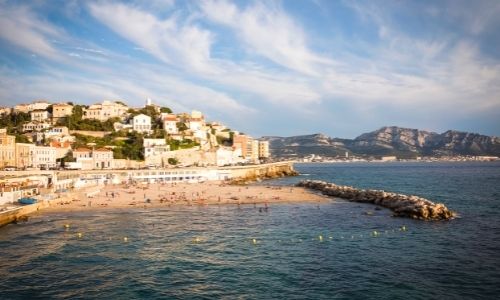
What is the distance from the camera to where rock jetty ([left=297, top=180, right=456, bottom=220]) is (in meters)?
40.3

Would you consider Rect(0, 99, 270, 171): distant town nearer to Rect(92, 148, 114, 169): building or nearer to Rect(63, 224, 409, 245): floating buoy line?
Rect(92, 148, 114, 169): building

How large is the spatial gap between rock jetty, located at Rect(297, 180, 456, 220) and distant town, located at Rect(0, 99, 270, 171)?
5058cm

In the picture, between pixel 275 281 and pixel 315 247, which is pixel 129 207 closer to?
pixel 315 247

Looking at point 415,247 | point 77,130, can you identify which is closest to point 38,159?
point 77,130

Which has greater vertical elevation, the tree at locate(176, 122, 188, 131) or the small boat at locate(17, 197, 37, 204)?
the tree at locate(176, 122, 188, 131)

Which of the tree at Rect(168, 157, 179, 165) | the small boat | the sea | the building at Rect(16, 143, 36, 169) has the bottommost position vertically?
the sea

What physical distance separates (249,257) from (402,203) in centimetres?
2548

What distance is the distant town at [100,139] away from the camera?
280 feet

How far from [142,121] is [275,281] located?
9923 cm

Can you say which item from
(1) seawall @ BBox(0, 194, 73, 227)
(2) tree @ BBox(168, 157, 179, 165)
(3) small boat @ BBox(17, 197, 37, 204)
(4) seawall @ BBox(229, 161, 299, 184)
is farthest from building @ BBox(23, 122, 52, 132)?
(3) small boat @ BBox(17, 197, 37, 204)

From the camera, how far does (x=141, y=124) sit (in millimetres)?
114000

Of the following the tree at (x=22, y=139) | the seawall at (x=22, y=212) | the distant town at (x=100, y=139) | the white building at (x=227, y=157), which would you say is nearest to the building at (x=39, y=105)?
the distant town at (x=100, y=139)

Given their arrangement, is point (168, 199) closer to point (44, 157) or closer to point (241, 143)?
point (44, 157)

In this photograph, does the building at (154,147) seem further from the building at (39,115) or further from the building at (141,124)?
the building at (39,115)
